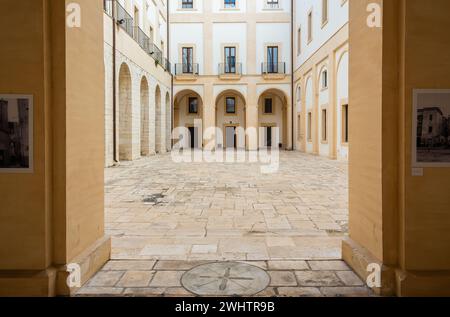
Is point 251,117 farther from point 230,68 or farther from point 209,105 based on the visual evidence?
point 230,68

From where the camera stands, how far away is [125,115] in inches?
790

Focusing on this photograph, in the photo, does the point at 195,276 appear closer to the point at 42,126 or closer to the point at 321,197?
the point at 42,126

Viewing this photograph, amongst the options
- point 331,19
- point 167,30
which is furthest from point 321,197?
point 167,30

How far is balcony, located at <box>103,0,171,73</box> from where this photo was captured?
17562mm

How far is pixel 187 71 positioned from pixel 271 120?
933cm

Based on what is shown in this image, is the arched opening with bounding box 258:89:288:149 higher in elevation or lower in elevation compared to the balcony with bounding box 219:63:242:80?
lower

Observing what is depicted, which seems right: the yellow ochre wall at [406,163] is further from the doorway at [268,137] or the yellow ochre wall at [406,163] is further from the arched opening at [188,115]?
the arched opening at [188,115]

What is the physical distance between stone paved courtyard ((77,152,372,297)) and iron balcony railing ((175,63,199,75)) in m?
23.3

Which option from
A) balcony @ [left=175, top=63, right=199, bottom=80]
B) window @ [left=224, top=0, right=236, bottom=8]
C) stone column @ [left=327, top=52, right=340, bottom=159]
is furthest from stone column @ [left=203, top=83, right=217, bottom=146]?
stone column @ [left=327, top=52, right=340, bottom=159]

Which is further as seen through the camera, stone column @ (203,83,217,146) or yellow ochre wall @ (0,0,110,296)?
stone column @ (203,83,217,146)

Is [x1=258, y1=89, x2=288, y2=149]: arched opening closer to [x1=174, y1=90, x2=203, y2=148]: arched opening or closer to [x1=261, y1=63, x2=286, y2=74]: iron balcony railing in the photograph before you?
[x1=261, y1=63, x2=286, y2=74]: iron balcony railing

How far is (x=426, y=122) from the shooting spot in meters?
3.58

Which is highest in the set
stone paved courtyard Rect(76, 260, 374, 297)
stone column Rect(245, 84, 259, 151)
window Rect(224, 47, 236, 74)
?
window Rect(224, 47, 236, 74)

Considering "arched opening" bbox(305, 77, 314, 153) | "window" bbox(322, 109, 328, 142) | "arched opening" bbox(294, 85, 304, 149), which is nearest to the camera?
"window" bbox(322, 109, 328, 142)
